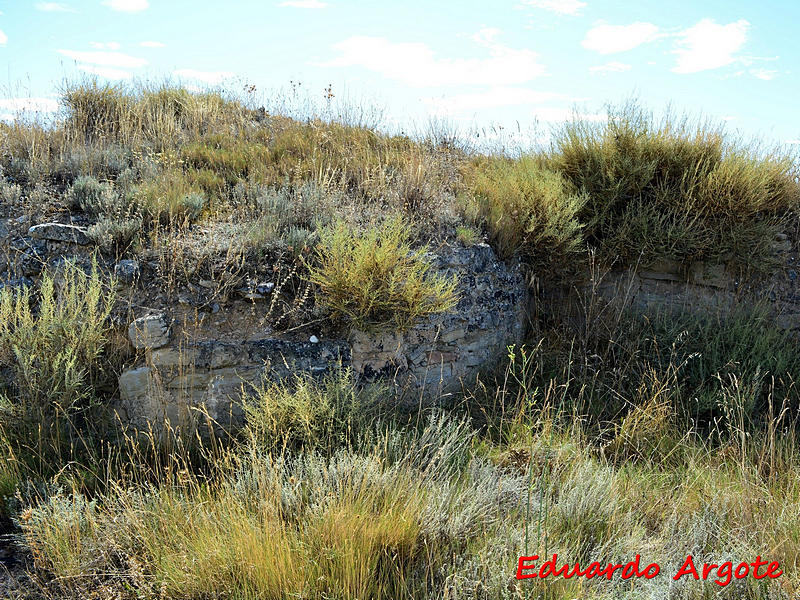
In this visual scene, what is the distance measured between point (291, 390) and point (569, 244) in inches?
138

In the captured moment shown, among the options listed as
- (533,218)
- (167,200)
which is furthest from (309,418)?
(533,218)

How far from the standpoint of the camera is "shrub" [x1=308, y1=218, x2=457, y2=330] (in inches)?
185

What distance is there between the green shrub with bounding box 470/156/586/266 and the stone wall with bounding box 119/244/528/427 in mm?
652

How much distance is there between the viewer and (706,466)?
13.6ft

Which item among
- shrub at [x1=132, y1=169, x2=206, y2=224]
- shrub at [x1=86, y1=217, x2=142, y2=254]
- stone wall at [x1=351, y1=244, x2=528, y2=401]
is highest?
shrub at [x1=132, y1=169, x2=206, y2=224]

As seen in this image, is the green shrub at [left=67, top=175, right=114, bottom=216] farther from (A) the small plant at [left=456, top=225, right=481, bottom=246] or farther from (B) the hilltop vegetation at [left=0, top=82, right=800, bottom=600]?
(A) the small plant at [left=456, top=225, right=481, bottom=246]

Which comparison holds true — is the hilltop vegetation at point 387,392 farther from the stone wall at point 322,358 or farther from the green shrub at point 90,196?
the stone wall at point 322,358

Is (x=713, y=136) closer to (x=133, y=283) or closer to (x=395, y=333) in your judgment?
(x=395, y=333)

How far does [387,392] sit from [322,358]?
0.62 meters

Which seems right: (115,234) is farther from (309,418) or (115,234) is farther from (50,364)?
(309,418)

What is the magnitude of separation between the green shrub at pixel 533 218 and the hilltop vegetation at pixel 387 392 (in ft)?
0.11

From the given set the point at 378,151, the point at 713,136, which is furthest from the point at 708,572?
the point at 378,151

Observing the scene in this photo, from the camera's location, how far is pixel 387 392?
4.71m

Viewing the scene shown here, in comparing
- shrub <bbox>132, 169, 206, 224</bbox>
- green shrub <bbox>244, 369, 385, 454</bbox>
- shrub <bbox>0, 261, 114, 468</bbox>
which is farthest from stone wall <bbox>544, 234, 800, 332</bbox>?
shrub <bbox>0, 261, 114, 468</bbox>
